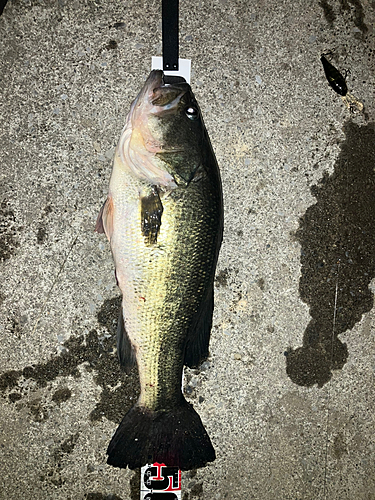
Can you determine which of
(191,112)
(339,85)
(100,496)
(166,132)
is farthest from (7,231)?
(339,85)

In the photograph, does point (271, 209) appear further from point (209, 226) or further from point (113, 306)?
point (113, 306)

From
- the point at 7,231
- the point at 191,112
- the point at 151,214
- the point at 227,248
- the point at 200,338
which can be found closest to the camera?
the point at 151,214

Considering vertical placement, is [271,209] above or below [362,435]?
above

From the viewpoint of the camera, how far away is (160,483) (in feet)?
7.46

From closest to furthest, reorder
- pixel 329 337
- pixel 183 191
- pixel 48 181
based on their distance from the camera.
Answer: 1. pixel 183 191
2. pixel 48 181
3. pixel 329 337

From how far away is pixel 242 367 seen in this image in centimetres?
235

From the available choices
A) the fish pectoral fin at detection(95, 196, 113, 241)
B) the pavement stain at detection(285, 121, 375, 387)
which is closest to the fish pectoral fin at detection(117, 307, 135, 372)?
the fish pectoral fin at detection(95, 196, 113, 241)

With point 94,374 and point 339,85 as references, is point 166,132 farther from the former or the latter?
point 94,374

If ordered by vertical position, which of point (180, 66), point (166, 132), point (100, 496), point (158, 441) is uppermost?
point (180, 66)

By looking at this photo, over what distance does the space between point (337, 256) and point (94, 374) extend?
1.72m

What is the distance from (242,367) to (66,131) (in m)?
1.84

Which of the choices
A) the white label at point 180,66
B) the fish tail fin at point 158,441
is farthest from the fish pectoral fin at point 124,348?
the white label at point 180,66

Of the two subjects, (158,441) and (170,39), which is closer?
(158,441)

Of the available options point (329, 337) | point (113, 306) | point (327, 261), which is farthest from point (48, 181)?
point (329, 337)
